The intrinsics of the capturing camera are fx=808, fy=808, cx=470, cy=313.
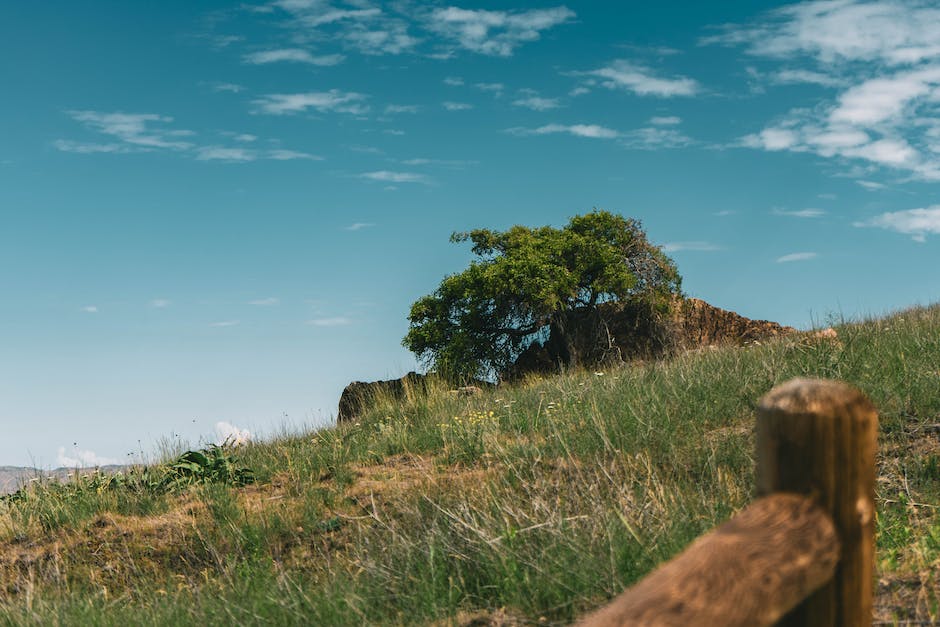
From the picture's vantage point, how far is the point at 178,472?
8945 mm

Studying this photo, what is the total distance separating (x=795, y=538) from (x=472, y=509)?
3836 mm

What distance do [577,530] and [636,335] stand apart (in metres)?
15.1

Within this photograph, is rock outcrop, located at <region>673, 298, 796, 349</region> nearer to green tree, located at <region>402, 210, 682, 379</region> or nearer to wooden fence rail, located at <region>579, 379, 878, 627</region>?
green tree, located at <region>402, 210, 682, 379</region>

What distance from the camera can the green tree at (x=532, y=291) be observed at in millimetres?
18906

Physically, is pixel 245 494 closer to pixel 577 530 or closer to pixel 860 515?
pixel 577 530

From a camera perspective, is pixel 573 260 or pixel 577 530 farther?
pixel 573 260

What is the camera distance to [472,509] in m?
5.69

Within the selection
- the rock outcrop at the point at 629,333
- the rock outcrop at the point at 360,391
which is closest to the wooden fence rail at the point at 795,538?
the rock outcrop at the point at 360,391

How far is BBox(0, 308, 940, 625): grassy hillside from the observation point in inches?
164

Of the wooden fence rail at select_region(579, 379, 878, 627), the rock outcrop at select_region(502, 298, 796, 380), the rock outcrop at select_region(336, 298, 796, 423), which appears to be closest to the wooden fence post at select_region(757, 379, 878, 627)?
the wooden fence rail at select_region(579, 379, 878, 627)

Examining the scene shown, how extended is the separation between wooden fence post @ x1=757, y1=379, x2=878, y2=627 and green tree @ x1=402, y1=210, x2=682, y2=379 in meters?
16.1

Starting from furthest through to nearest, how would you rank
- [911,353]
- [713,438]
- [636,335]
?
1. [636,335]
2. [911,353]
3. [713,438]

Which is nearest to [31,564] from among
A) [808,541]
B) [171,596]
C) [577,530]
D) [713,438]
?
[171,596]

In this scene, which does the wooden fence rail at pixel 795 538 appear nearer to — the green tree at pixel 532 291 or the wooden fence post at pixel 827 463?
the wooden fence post at pixel 827 463
